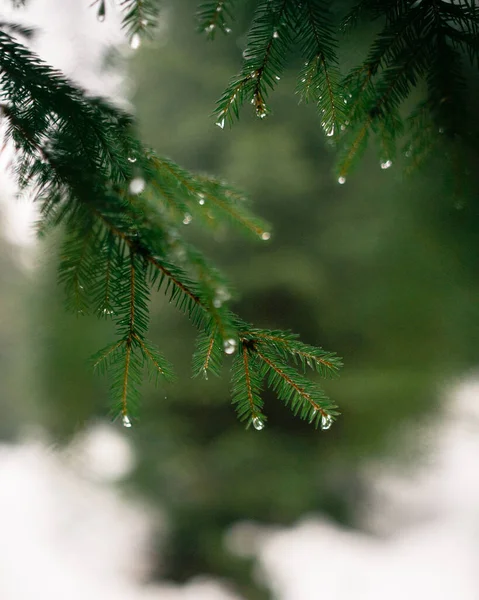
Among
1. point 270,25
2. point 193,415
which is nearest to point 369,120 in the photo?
point 270,25

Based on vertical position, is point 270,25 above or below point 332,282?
below

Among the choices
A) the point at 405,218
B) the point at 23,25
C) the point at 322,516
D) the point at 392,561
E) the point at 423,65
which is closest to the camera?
the point at 423,65

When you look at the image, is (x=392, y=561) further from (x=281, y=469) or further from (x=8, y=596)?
(x=8, y=596)

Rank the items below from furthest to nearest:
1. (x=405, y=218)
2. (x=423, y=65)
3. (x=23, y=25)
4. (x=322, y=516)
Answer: (x=405, y=218) → (x=322, y=516) → (x=23, y=25) → (x=423, y=65)

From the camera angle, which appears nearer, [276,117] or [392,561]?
[392,561]

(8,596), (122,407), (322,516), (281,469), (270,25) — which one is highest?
(281,469)

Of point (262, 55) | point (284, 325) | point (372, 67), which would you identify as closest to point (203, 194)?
point (262, 55)

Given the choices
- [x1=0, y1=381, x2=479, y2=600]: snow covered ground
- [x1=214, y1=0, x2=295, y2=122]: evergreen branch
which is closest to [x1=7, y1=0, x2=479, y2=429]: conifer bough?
[x1=214, y1=0, x2=295, y2=122]: evergreen branch
